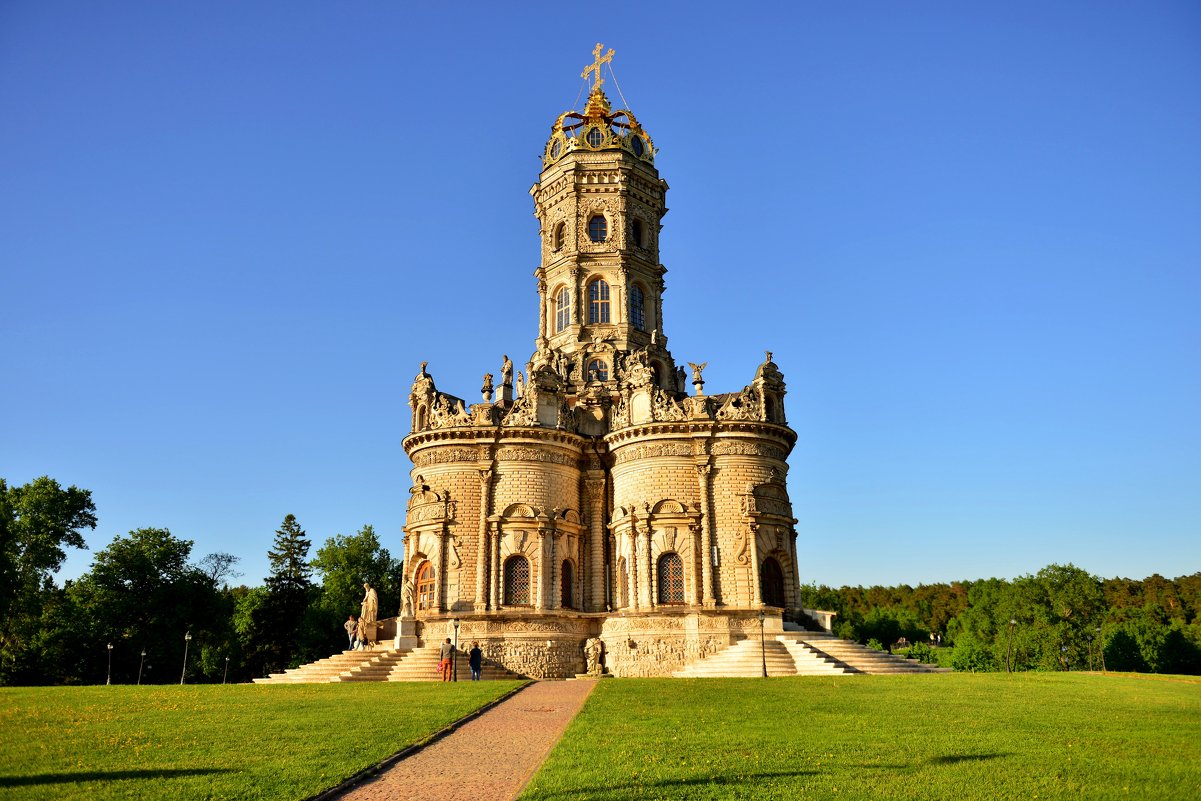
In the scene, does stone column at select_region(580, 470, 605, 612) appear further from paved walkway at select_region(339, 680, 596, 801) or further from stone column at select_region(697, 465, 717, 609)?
paved walkway at select_region(339, 680, 596, 801)

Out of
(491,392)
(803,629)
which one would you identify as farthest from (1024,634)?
(491,392)

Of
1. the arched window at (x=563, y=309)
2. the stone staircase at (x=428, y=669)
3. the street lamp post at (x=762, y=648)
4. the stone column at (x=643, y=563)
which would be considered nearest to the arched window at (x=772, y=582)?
the street lamp post at (x=762, y=648)

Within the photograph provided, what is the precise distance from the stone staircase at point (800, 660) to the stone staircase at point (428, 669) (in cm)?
792

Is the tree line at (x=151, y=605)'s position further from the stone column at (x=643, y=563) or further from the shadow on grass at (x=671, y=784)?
the shadow on grass at (x=671, y=784)

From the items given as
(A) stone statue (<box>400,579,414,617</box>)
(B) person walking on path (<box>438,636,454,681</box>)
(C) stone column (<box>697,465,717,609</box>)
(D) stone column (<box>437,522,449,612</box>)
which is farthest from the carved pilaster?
(C) stone column (<box>697,465,717,609</box>)

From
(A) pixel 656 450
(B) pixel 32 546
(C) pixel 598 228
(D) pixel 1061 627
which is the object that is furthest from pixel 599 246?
(D) pixel 1061 627

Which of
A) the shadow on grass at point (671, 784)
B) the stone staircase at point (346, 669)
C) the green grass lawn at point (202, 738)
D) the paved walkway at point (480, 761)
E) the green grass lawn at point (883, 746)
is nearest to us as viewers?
the shadow on grass at point (671, 784)

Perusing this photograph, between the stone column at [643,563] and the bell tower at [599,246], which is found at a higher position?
the bell tower at [599,246]

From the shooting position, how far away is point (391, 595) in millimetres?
71625

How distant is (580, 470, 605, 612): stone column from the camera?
42656mm

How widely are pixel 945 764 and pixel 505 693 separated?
15898mm

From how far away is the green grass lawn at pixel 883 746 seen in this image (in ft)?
37.1

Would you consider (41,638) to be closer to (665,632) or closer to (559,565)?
(559,565)

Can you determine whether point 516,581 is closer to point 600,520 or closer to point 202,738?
point 600,520
